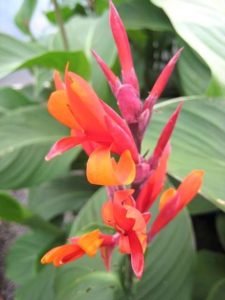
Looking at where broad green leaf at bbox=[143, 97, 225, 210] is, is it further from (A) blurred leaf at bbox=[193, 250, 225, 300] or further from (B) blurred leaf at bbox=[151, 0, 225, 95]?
(A) blurred leaf at bbox=[193, 250, 225, 300]

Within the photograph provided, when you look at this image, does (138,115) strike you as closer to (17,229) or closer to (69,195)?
(69,195)

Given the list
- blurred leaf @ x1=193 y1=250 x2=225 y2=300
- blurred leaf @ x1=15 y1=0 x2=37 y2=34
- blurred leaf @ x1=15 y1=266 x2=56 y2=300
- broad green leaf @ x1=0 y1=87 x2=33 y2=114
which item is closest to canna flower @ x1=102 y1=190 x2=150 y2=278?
blurred leaf @ x1=193 y1=250 x2=225 y2=300

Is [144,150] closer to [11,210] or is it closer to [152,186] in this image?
[152,186]

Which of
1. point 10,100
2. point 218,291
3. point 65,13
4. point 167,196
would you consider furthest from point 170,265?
point 65,13

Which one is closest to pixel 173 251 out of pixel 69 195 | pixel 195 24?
pixel 195 24

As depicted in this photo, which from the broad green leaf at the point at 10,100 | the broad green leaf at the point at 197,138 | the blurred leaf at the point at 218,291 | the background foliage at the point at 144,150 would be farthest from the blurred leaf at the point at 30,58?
the blurred leaf at the point at 218,291

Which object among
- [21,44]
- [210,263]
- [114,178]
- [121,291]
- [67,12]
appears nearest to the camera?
[114,178]
